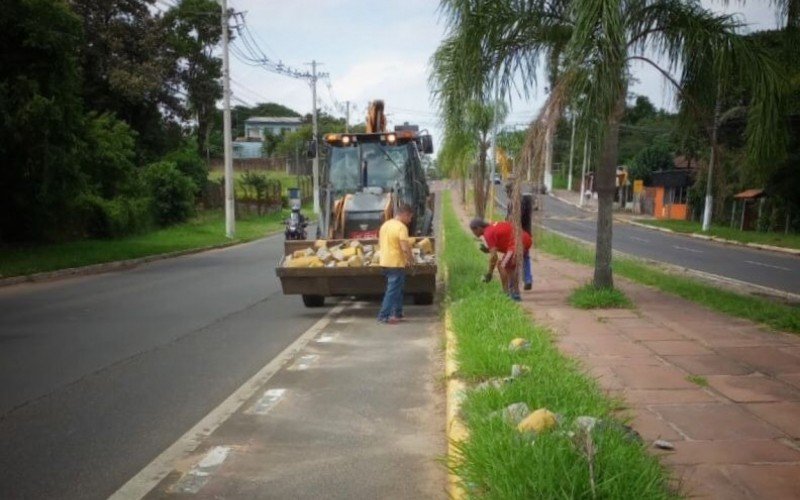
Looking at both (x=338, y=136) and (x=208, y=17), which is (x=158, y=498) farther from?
(x=208, y=17)

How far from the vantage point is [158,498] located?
3996 millimetres

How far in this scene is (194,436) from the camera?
5.05 meters

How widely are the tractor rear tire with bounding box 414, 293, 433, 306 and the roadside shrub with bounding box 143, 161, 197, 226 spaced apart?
2331 cm

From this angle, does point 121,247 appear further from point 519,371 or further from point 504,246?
point 519,371

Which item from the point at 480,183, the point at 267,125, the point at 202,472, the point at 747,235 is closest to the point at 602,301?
the point at 202,472

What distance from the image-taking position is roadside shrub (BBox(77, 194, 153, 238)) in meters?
24.4

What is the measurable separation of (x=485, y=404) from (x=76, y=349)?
534cm

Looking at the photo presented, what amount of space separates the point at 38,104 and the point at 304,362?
41.9 ft

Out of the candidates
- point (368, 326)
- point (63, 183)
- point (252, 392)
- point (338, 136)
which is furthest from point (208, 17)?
point (252, 392)

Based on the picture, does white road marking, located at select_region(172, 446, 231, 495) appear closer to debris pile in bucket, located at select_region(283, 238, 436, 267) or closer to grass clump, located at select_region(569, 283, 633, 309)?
debris pile in bucket, located at select_region(283, 238, 436, 267)

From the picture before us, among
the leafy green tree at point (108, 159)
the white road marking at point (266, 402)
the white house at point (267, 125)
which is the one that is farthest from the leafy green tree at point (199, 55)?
the white house at point (267, 125)

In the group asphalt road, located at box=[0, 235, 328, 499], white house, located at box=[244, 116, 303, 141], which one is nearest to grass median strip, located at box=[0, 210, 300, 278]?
asphalt road, located at box=[0, 235, 328, 499]

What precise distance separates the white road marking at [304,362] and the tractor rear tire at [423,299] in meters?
3.45

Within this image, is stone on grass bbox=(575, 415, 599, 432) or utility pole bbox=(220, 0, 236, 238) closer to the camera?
stone on grass bbox=(575, 415, 599, 432)
